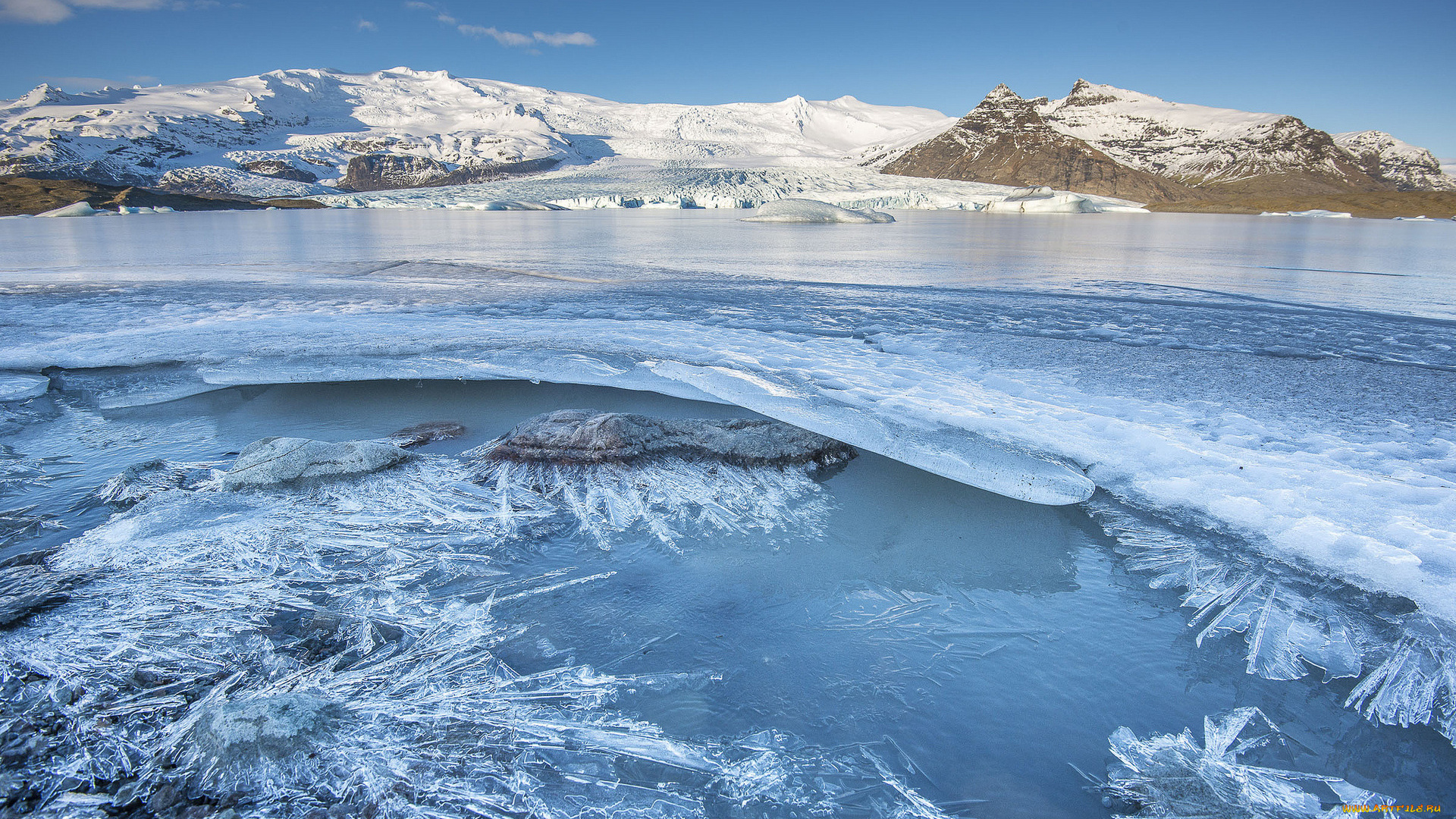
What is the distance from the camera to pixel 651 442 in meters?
2.18

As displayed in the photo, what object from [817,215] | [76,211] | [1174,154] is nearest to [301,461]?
[817,215]

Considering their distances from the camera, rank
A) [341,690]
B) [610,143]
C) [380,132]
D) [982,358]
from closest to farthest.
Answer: [341,690] → [982,358] → [610,143] → [380,132]

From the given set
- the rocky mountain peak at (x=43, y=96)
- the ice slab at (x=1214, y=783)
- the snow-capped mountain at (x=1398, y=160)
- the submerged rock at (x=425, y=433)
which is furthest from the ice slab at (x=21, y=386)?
the snow-capped mountain at (x=1398, y=160)

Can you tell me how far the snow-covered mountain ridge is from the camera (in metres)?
44.7

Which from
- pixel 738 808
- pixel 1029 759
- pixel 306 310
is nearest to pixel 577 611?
pixel 738 808

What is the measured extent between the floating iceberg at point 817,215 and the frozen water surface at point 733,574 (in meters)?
15.7

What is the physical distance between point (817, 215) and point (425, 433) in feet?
57.1

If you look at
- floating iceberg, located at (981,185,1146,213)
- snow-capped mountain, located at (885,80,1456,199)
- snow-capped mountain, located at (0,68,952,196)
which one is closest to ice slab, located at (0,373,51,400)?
floating iceberg, located at (981,185,1146,213)

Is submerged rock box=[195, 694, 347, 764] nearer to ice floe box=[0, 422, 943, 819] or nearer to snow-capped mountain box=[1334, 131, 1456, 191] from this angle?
ice floe box=[0, 422, 943, 819]

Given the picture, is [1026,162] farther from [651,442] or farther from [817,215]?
[651,442]

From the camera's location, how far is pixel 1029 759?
3.51 feet

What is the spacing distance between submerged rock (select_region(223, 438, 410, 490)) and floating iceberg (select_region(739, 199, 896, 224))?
17449 millimetres

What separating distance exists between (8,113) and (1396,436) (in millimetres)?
106564

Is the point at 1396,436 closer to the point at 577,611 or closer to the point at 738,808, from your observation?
the point at 738,808
